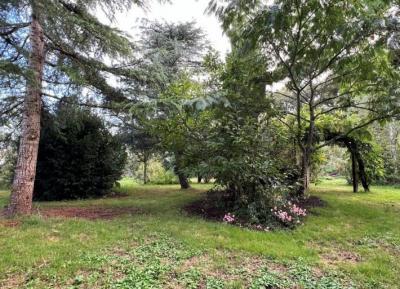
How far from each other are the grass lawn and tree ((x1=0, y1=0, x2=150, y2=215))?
4.08 ft

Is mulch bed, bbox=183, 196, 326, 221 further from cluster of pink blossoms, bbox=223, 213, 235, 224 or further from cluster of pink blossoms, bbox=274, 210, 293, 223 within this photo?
cluster of pink blossoms, bbox=274, 210, 293, 223

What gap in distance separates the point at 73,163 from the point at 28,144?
→ 346 cm

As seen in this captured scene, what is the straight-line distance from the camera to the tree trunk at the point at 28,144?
18.0 ft

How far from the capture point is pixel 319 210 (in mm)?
6688

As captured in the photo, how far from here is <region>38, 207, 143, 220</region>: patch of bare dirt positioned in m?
5.78

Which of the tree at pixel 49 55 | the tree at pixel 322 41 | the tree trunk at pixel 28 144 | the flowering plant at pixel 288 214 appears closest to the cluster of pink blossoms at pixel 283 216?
the flowering plant at pixel 288 214

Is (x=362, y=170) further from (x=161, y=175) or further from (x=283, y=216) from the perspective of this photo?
(x=161, y=175)

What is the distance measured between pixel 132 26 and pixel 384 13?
803 centimetres

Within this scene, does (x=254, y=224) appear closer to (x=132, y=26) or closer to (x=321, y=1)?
(x=321, y=1)

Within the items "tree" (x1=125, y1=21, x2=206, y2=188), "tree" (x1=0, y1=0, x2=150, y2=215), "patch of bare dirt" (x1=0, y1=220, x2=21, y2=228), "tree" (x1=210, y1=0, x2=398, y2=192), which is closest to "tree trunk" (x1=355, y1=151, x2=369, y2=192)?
"tree" (x1=210, y1=0, x2=398, y2=192)

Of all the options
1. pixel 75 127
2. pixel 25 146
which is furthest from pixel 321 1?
pixel 75 127

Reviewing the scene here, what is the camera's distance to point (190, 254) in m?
3.81

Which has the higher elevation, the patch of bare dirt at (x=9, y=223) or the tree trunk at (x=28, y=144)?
the tree trunk at (x=28, y=144)

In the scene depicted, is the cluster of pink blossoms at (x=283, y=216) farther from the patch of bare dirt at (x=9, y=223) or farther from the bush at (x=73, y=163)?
the bush at (x=73, y=163)
